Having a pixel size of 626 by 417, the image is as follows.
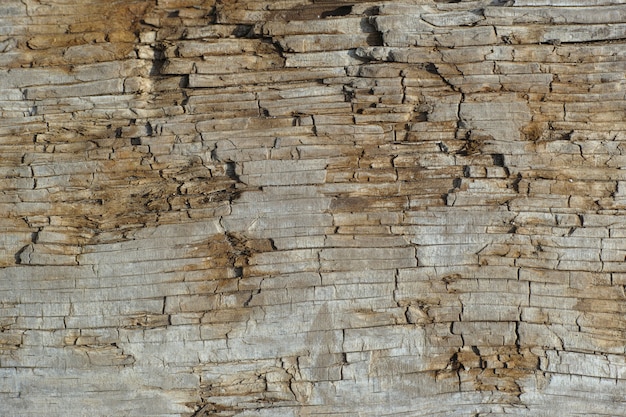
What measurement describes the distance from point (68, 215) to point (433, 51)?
220 cm

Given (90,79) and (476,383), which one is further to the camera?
(90,79)

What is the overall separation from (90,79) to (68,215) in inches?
30.8

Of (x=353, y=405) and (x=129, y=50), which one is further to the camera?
(x=129, y=50)

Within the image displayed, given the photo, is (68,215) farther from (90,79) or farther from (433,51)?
(433,51)

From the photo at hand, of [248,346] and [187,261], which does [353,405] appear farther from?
[187,261]

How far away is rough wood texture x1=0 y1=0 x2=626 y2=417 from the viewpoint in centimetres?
333

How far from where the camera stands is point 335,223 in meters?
3.39

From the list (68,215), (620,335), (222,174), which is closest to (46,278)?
(68,215)

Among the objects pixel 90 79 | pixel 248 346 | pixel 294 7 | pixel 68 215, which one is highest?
pixel 294 7

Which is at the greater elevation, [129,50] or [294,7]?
[294,7]

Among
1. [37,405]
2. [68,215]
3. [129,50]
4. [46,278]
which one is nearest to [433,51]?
[129,50]

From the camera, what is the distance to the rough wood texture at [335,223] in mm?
3328

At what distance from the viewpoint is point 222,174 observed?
11.4 feet

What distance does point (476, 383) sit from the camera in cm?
333
